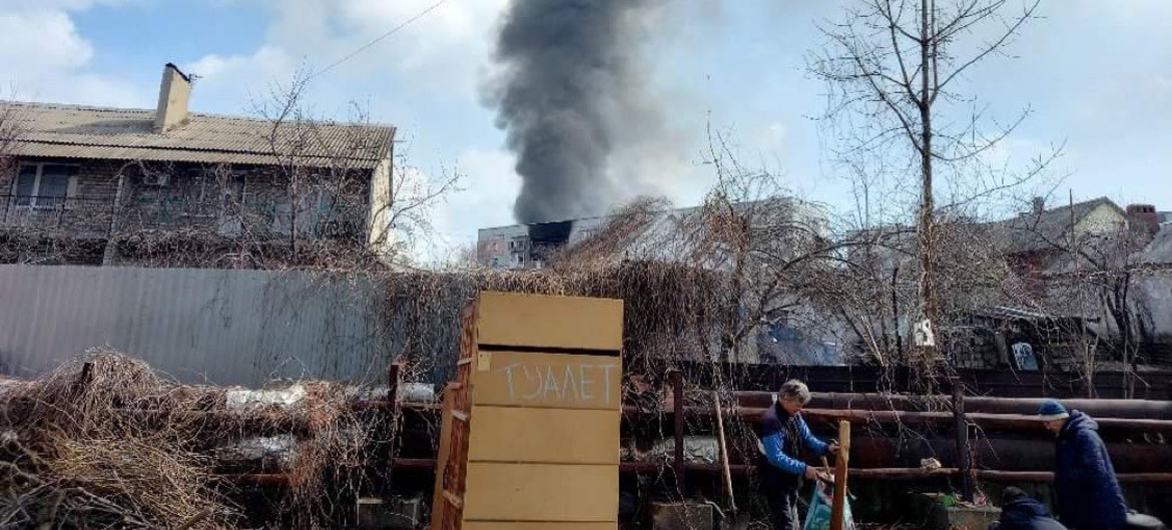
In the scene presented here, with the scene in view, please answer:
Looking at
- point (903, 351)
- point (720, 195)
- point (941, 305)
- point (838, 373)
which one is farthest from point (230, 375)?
point (941, 305)

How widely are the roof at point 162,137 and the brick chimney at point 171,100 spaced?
9.8 inches

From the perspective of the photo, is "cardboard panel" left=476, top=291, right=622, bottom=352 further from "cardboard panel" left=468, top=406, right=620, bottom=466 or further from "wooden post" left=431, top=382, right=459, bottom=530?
"wooden post" left=431, top=382, right=459, bottom=530

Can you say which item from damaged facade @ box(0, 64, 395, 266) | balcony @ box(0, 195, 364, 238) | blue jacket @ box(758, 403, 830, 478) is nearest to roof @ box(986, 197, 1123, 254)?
blue jacket @ box(758, 403, 830, 478)

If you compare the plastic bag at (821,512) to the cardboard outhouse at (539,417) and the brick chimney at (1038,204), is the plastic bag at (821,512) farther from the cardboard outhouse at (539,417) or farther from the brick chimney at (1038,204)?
the brick chimney at (1038,204)

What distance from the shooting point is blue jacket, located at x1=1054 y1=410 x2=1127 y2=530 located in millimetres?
4230

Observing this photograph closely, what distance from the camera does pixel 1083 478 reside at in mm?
4355

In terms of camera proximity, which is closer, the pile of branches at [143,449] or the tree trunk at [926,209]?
the pile of branches at [143,449]

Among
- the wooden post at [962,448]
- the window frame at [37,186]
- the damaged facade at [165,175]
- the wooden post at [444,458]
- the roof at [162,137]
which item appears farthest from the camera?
the window frame at [37,186]

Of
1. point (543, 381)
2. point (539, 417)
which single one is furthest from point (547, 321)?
point (539, 417)

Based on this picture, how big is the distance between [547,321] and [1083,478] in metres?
3.88

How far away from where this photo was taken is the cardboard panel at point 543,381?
9.81ft

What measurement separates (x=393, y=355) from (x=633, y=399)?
10.4 ft

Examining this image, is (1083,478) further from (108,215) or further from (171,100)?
(171,100)

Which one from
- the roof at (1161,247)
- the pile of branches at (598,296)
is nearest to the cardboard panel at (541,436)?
the pile of branches at (598,296)
